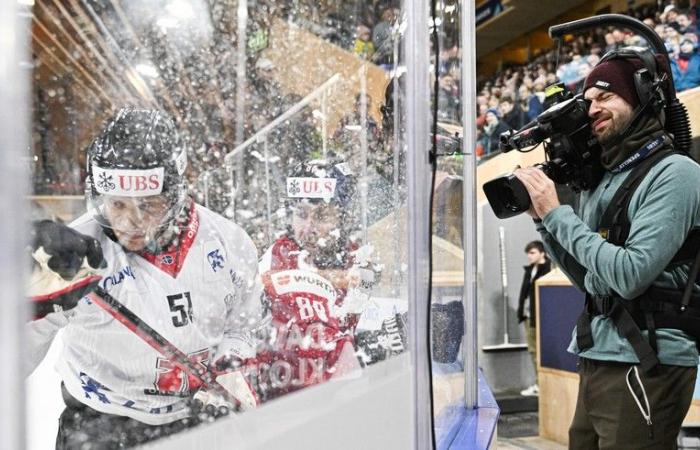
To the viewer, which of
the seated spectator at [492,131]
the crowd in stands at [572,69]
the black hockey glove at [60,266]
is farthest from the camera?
the seated spectator at [492,131]

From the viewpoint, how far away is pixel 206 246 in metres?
0.75

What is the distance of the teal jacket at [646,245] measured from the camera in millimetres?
1294

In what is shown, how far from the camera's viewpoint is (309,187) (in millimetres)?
898

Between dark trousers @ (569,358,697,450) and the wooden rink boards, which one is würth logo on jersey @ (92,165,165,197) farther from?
the wooden rink boards

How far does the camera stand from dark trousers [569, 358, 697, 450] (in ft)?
4.38

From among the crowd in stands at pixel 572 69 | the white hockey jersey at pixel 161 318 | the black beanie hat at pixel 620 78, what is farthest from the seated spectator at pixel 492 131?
the white hockey jersey at pixel 161 318

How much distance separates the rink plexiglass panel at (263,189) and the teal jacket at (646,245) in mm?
383

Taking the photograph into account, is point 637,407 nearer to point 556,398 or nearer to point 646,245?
point 646,245

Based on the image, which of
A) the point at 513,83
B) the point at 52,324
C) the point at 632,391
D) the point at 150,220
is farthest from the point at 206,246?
the point at 513,83

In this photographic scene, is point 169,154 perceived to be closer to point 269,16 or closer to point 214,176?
point 214,176

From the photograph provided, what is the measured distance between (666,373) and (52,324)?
3.85ft

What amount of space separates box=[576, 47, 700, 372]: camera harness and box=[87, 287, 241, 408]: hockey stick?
0.93m

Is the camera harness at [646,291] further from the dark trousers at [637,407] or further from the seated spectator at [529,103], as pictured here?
the seated spectator at [529,103]

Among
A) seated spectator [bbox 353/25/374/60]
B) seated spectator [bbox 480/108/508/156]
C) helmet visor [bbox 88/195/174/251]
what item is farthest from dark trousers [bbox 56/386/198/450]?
seated spectator [bbox 480/108/508/156]
